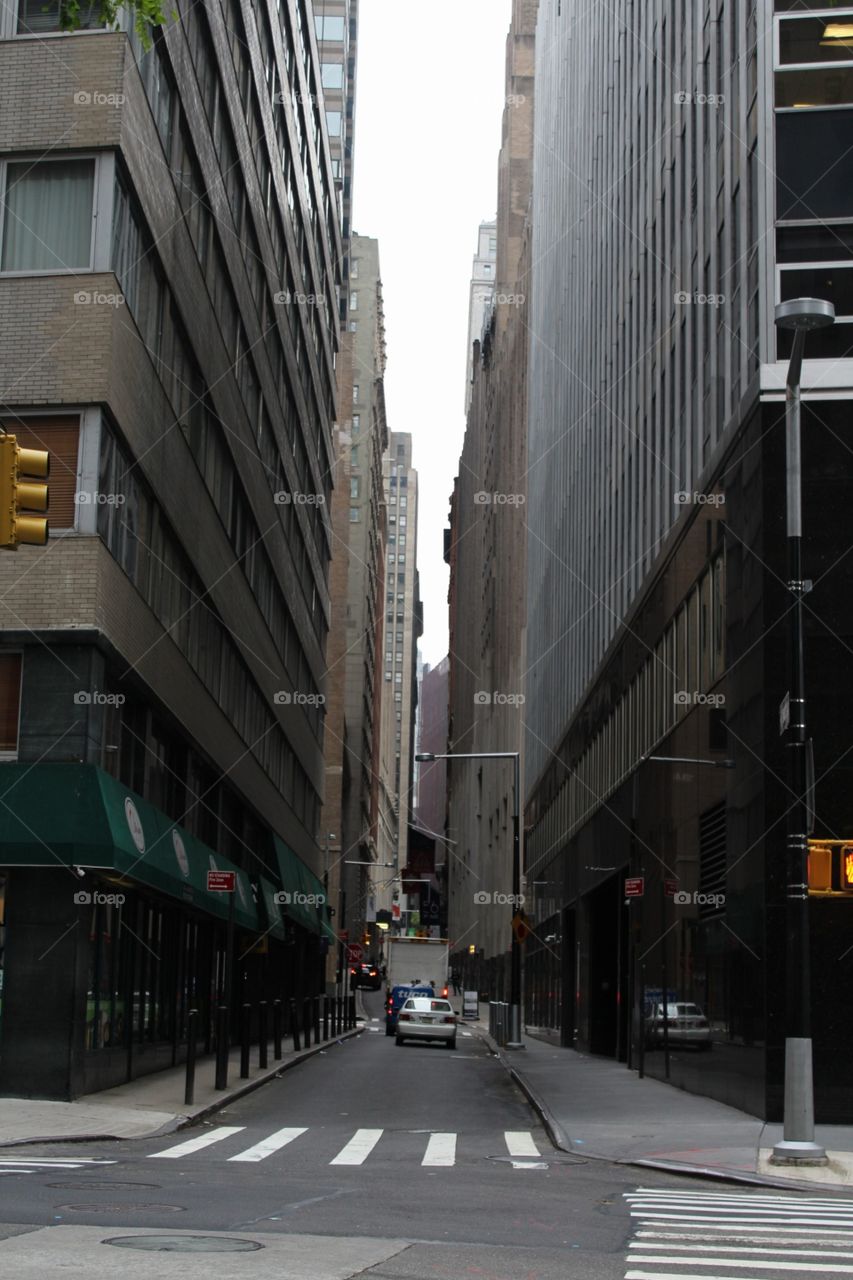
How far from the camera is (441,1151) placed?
56.3 ft

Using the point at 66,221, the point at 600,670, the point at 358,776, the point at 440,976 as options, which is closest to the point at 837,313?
the point at 66,221

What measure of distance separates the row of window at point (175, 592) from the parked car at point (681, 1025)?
11122 millimetres

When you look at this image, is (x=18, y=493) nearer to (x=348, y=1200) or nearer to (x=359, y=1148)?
(x=348, y=1200)

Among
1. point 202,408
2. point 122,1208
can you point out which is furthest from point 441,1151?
point 202,408

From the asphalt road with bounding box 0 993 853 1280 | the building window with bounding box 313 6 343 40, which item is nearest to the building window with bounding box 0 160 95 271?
the asphalt road with bounding box 0 993 853 1280

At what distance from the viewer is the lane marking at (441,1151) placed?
16.0 metres

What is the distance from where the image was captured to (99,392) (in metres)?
22.3

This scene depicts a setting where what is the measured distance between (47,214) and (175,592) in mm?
7928

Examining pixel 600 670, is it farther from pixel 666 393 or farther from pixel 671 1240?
pixel 671 1240

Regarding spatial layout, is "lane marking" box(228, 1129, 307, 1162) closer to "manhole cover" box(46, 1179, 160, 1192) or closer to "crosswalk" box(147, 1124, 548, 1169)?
"crosswalk" box(147, 1124, 548, 1169)

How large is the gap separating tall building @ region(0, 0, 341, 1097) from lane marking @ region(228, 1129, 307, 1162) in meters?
3.63

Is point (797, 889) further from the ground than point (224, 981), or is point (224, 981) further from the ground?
point (797, 889)

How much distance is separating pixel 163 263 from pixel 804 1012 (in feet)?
54.2

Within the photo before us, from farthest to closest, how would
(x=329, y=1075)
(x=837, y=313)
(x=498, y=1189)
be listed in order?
1. (x=329, y=1075)
2. (x=837, y=313)
3. (x=498, y=1189)
